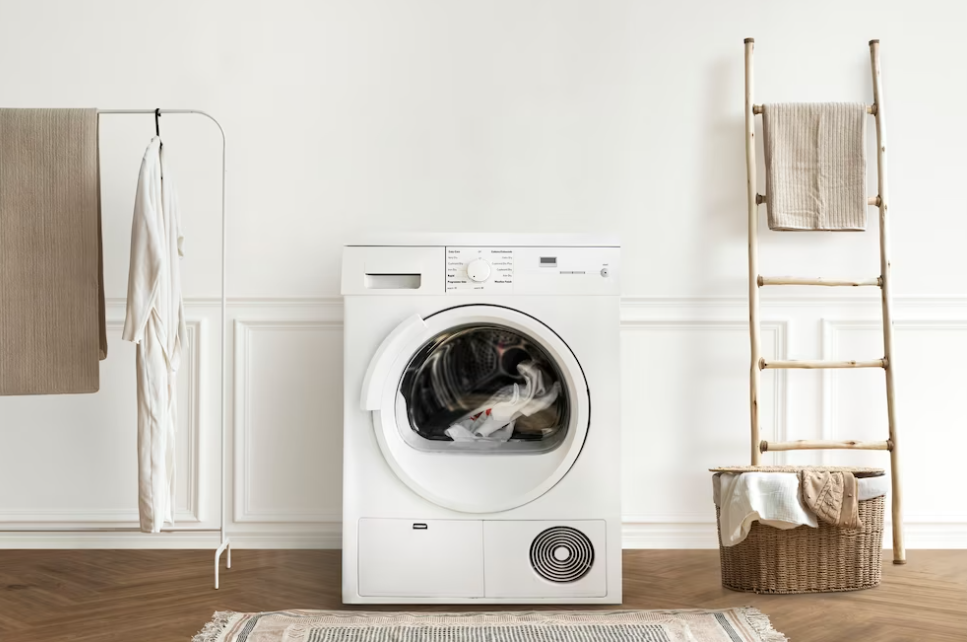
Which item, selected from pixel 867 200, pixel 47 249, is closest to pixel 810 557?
pixel 867 200

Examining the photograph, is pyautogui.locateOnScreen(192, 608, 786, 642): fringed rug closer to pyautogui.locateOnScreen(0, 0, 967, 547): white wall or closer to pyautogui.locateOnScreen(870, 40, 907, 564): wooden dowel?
pyautogui.locateOnScreen(0, 0, 967, 547): white wall

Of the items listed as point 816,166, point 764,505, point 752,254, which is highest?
point 816,166

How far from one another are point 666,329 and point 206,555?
5.38ft

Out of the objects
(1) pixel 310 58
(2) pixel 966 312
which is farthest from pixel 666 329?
(1) pixel 310 58

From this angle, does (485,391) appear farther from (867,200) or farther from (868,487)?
(867,200)

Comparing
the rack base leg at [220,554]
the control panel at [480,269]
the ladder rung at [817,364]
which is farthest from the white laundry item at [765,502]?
the rack base leg at [220,554]

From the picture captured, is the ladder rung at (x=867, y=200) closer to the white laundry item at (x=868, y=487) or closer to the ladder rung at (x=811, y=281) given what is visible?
the ladder rung at (x=811, y=281)

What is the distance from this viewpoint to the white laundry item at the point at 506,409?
206cm

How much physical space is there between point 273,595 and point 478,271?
1021 mm

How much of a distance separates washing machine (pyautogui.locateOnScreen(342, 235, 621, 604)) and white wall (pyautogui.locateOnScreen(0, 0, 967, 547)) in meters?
0.62

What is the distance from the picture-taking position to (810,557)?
2.07 metres

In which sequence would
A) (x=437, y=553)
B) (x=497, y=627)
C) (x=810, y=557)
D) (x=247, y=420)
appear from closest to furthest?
(x=497, y=627) → (x=437, y=553) → (x=810, y=557) → (x=247, y=420)

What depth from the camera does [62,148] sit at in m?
1.96

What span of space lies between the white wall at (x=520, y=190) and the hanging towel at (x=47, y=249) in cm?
58
